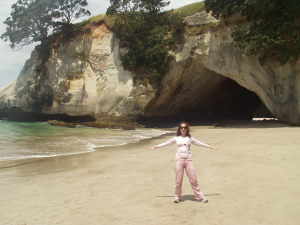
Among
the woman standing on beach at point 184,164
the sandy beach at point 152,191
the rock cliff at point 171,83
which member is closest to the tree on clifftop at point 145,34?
the rock cliff at point 171,83

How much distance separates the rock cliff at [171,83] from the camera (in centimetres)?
1997

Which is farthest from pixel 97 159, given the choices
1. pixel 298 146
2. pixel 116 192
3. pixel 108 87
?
pixel 108 87

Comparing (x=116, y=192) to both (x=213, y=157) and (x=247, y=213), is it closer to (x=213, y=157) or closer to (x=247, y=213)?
(x=247, y=213)

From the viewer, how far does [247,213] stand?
15.5ft

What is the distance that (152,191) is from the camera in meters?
6.13

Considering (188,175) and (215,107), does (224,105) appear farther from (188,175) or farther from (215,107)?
(188,175)

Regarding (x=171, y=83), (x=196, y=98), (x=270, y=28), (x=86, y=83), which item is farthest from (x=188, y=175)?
(x=86, y=83)

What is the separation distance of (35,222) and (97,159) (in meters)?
5.59

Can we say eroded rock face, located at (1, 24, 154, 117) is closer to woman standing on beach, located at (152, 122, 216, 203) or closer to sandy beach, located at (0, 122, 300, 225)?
sandy beach, located at (0, 122, 300, 225)

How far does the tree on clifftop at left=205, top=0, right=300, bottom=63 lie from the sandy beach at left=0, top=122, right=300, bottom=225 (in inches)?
367

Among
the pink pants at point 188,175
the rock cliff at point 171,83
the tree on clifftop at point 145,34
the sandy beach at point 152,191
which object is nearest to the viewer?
the sandy beach at point 152,191

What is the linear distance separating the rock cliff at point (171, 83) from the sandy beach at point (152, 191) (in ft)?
35.5

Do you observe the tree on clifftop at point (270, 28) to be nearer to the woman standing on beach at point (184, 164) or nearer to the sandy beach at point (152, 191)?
the sandy beach at point (152, 191)

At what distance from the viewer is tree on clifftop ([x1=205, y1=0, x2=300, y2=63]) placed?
17.4 meters
